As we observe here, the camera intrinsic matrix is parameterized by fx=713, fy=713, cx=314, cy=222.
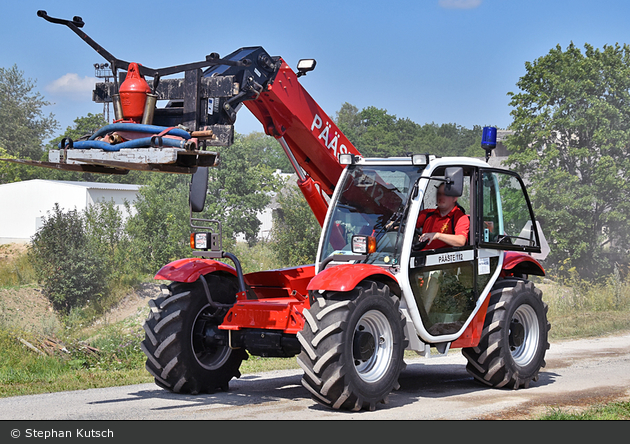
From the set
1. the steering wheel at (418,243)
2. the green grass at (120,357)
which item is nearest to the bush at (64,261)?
the green grass at (120,357)

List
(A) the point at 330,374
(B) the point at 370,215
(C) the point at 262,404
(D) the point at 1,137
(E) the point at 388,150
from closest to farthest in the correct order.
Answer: (A) the point at 330,374 → (C) the point at 262,404 → (B) the point at 370,215 → (D) the point at 1,137 → (E) the point at 388,150

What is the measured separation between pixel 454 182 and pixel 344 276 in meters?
1.75

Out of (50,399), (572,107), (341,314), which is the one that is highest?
(572,107)

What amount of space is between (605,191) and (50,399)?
2516cm

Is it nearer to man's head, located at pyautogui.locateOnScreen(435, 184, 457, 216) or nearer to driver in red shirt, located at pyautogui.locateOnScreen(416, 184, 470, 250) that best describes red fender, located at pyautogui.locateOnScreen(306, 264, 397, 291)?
driver in red shirt, located at pyautogui.locateOnScreen(416, 184, 470, 250)

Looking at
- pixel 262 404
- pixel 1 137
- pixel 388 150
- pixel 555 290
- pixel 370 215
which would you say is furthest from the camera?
pixel 388 150

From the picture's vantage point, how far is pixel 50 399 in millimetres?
8016

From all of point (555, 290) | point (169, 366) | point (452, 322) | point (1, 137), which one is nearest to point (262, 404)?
point (169, 366)

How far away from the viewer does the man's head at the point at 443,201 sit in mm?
8461

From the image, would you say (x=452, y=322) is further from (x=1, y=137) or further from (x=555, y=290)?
(x=1, y=137)

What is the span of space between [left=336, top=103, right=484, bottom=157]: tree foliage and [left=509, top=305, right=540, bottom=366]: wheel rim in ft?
206

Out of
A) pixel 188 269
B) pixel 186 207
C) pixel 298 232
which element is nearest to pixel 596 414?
pixel 188 269

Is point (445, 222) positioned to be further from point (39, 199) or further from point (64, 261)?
point (39, 199)

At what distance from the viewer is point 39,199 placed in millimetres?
46656
